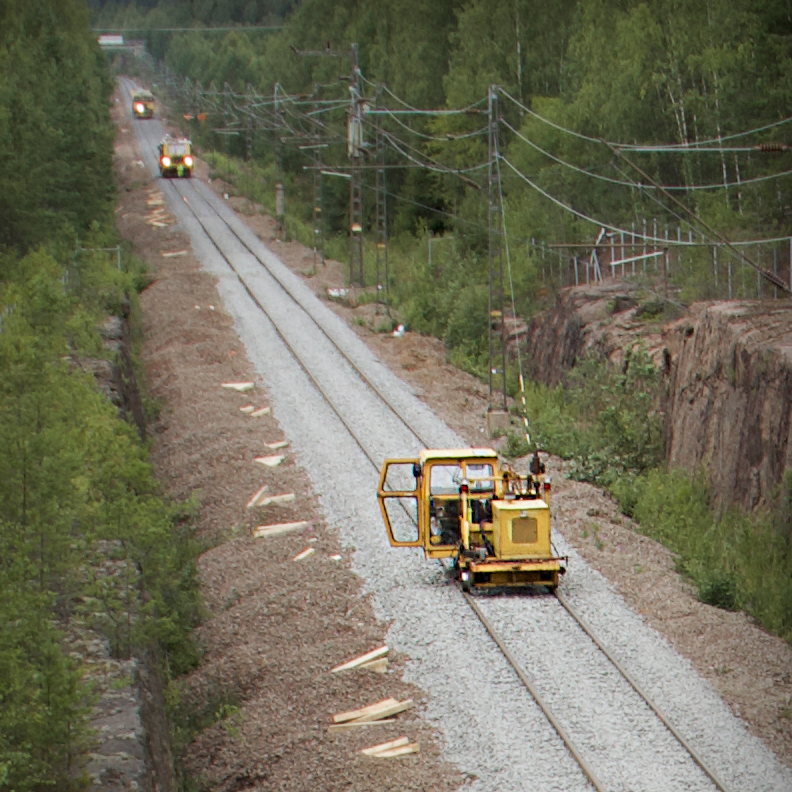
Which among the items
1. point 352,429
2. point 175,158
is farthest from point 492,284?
point 175,158

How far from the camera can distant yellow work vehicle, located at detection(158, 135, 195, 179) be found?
3388 inches

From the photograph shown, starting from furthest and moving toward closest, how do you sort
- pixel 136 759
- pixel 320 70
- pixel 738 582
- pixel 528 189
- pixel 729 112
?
pixel 320 70 → pixel 528 189 → pixel 729 112 → pixel 738 582 → pixel 136 759

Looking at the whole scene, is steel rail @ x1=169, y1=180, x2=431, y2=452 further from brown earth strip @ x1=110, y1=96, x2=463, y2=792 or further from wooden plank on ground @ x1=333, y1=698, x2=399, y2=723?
wooden plank on ground @ x1=333, y1=698, x2=399, y2=723

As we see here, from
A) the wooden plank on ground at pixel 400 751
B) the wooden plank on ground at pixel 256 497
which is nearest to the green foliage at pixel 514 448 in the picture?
the wooden plank on ground at pixel 256 497

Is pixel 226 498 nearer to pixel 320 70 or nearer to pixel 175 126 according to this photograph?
pixel 320 70

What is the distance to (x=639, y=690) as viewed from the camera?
17125 millimetres

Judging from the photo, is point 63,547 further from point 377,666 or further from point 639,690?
point 639,690

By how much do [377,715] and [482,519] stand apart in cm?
503

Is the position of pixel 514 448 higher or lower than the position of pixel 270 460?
lower

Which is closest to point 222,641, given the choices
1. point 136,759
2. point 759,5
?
point 136,759

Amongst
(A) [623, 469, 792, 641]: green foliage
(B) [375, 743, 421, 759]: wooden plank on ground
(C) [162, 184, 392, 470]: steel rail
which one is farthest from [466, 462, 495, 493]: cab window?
(C) [162, 184, 392, 470]: steel rail

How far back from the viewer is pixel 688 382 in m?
30.8

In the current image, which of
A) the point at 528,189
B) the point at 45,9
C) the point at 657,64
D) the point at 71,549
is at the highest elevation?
the point at 45,9

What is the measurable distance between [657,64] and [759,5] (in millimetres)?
8662
